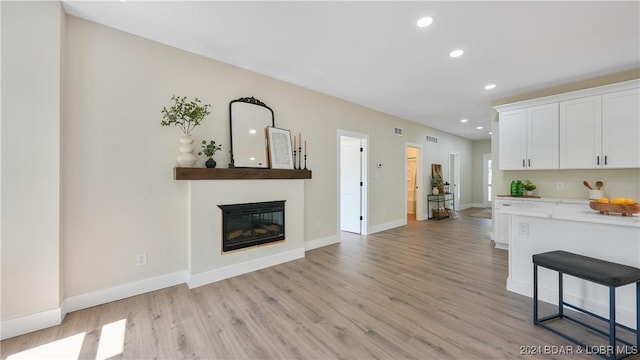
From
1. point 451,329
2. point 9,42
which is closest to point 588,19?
point 451,329

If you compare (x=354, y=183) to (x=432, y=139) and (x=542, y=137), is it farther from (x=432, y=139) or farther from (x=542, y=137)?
(x=432, y=139)

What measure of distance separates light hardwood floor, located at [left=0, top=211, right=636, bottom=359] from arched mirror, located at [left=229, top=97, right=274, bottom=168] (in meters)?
1.53

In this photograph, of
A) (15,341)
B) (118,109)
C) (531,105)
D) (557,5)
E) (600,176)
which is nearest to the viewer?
(15,341)

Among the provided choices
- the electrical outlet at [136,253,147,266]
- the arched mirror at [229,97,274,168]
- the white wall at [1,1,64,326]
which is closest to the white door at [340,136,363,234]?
the arched mirror at [229,97,274,168]

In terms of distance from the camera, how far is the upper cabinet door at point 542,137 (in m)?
4.08

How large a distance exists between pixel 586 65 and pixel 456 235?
3450 millimetres

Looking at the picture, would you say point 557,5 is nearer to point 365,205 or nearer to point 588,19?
point 588,19

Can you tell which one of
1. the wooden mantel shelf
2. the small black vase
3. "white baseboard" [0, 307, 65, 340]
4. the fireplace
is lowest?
"white baseboard" [0, 307, 65, 340]

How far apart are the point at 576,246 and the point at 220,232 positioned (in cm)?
370

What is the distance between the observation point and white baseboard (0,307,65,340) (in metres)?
2.05

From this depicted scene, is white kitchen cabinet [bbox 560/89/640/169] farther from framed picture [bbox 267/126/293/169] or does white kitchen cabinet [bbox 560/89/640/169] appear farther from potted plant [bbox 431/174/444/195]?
framed picture [bbox 267/126/293/169]

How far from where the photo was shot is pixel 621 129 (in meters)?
3.55

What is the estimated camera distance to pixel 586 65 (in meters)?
3.42

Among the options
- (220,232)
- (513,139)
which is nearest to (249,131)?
(220,232)
